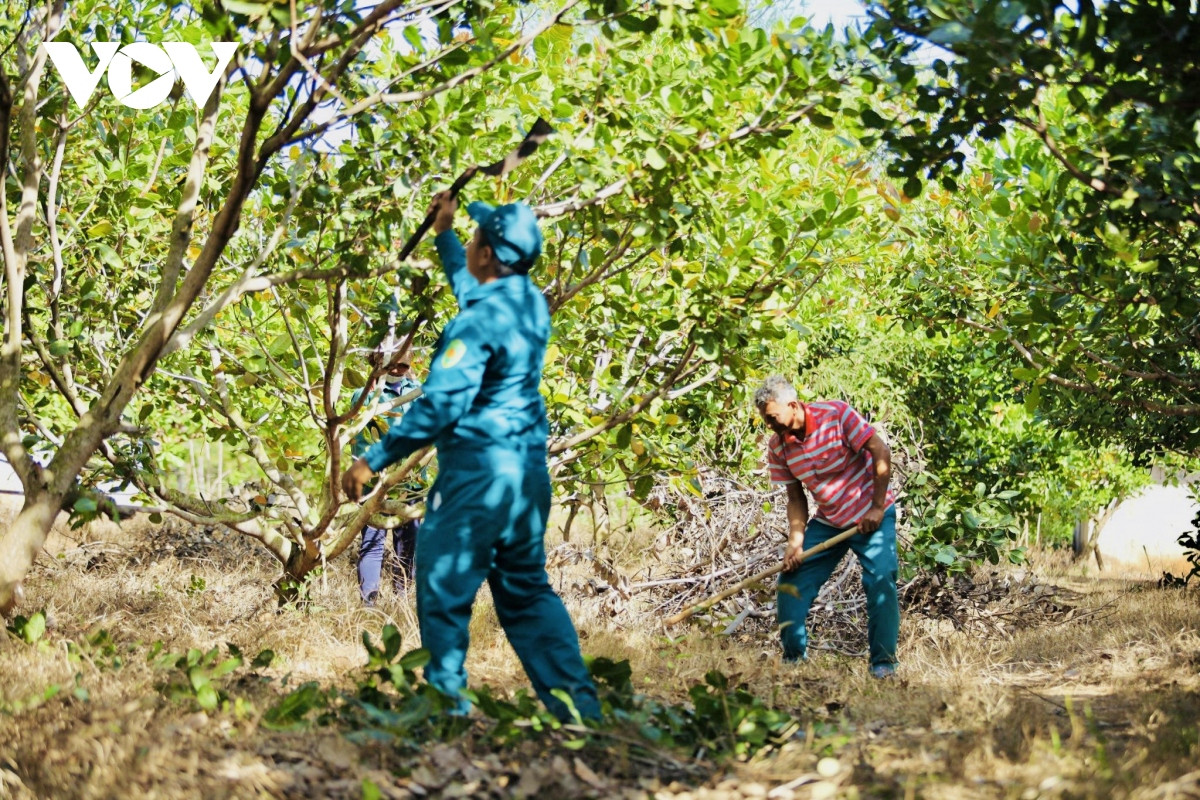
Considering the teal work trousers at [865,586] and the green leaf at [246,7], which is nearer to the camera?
the green leaf at [246,7]

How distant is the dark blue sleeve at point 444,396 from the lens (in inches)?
135

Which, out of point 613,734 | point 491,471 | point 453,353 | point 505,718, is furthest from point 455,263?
point 613,734

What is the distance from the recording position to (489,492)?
3500 millimetres

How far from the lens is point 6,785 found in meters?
2.93

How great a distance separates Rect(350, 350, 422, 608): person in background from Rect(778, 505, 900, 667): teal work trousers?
6.45 ft

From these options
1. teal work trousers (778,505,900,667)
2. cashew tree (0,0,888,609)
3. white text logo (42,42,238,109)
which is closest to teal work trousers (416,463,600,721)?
cashew tree (0,0,888,609)

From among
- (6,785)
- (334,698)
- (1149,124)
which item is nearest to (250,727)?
(334,698)

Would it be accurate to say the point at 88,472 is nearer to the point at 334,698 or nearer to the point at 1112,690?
the point at 334,698

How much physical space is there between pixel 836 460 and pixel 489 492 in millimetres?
2480

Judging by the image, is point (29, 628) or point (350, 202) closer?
point (29, 628)

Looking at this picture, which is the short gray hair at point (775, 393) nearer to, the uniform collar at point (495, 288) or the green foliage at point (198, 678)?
the uniform collar at point (495, 288)

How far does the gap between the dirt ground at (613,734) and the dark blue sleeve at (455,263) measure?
1.41 m

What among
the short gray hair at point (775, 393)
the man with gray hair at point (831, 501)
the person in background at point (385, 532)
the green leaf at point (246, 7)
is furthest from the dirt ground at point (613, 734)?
the green leaf at point (246, 7)

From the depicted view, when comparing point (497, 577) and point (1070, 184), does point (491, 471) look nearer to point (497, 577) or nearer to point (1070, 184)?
point (497, 577)
